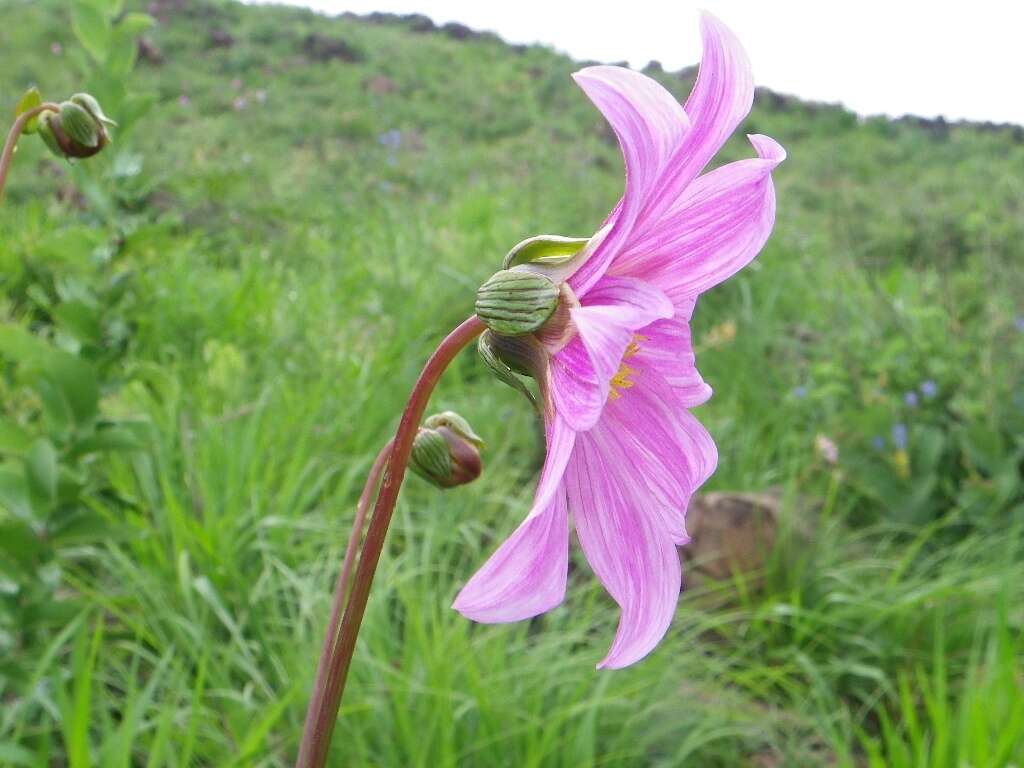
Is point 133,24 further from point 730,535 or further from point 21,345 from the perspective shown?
point 730,535

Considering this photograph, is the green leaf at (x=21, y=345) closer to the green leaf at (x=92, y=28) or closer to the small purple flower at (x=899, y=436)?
the green leaf at (x=92, y=28)

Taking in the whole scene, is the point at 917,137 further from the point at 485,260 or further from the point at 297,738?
the point at 297,738

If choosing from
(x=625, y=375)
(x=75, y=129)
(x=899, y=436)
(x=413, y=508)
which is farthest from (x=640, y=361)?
(x=899, y=436)

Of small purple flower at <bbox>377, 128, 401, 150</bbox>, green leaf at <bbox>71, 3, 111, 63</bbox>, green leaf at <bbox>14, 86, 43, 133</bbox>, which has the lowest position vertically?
green leaf at <bbox>14, 86, 43, 133</bbox>

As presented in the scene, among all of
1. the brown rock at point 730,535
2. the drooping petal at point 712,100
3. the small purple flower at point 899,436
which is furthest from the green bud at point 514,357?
the small purple flower at point 899,436

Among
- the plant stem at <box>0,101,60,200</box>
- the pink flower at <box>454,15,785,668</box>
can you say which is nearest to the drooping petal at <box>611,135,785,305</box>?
the pink flower at <box>454,15,785,668</box>

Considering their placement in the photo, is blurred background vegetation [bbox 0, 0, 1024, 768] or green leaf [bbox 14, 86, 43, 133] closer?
green leaf [bbox 14, 86, 43, 133]

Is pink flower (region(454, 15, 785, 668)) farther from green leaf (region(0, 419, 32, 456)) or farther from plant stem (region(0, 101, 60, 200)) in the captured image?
green leaf (region(0, 419, 32, 456))
